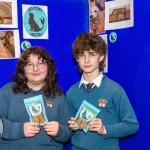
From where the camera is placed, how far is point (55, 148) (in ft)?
6.62

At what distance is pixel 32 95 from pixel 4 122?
9.4 inches

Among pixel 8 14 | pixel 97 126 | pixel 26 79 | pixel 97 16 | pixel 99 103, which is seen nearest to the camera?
pixel 97 126

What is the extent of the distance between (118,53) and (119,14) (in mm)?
255

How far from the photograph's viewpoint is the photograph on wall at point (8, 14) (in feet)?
6.98

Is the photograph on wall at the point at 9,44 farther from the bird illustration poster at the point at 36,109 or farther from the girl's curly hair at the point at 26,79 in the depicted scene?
the bird illustration poster at the point at 36,109

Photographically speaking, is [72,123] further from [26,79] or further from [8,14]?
[8,14]

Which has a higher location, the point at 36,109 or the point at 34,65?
the point at 34,65

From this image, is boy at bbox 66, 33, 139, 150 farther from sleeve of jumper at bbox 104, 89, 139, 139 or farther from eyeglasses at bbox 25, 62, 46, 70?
eyeglasses at bbox 25, 62, 46, 70

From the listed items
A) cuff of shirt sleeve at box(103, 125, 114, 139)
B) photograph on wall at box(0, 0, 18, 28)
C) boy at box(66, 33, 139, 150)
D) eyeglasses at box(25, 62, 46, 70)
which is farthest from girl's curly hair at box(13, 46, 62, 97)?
cuff of shirt sleeve at box(103, 125, 114, 139)

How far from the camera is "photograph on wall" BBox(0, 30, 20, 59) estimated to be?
214 cm

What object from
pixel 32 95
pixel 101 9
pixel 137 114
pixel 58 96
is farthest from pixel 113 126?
pixel 101 9

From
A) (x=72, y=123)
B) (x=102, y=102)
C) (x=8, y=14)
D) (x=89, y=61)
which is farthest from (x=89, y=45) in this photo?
(x=8, y=14)

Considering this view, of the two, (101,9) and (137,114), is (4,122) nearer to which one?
(137,114)

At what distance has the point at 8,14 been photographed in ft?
7.05
